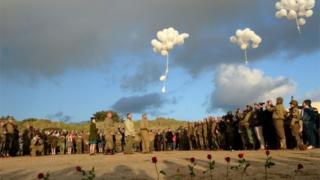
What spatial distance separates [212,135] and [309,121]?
826cm

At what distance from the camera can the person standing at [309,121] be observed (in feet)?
65.5

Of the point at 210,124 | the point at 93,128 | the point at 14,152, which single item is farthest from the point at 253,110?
the point at 14,152

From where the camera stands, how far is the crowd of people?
67.2ft

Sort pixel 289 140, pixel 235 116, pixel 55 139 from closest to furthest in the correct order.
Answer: pixel 289 140
pixel 235 116
pixel 55 139

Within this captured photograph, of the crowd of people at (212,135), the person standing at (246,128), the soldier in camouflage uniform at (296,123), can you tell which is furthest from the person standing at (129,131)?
the soldier in camouflage uniform at (296,123)

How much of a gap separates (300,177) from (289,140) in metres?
11.4

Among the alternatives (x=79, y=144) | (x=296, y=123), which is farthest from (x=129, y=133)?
(x=79, y=144)

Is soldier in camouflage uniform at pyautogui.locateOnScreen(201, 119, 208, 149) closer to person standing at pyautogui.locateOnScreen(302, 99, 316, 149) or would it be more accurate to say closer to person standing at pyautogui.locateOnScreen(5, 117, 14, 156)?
person standing at pyautogui.locateOnScreen(302, 99, 316, 149)

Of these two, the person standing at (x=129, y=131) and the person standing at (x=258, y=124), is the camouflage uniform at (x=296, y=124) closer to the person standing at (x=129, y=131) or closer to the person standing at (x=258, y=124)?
the person standing at (x=258, y=124)

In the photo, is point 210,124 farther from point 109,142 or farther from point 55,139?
point 55,139

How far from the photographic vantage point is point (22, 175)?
1445cm

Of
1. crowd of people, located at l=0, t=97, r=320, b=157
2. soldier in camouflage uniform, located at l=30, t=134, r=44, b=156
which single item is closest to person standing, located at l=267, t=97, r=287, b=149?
crowd of people, located at l=0, t=97, r=320, b=157

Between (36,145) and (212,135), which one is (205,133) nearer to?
(212,135)

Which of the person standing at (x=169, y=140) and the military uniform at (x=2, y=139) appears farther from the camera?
the person standing at (x=169, y=140)
